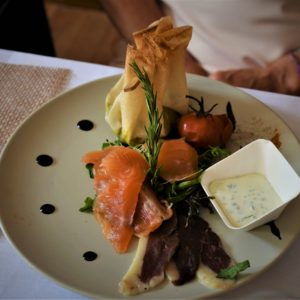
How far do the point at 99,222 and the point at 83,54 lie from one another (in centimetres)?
179

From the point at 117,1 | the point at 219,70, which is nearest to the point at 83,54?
the point at 117,1

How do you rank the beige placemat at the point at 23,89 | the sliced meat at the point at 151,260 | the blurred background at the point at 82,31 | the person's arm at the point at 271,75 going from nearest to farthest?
the sliced meat at the point at 151,260 < the beige placemat at the point at 23,89 < the person's arm at the point at 271,75 < the blurred background at the point at 82,31

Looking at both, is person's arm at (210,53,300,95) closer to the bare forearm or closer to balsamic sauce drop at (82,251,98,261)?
the bare forearm

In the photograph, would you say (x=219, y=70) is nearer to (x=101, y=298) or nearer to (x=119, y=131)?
(x=119, y=131)

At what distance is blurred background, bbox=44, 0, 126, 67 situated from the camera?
8.25 feet

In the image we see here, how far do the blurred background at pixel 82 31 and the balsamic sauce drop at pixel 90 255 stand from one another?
66.1 inches

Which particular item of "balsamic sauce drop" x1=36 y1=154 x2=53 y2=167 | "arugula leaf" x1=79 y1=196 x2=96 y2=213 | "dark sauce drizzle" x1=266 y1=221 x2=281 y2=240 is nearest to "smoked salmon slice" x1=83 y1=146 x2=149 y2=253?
"arugula leaf" x1=79 y1=196 x2=96 y2=213

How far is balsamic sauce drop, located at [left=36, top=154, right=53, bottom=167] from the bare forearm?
73 centimetres

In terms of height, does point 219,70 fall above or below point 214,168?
below

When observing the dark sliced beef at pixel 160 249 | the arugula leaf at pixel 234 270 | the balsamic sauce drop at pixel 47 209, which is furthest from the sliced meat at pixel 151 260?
the balsamic sauce drop at pixel 47 209

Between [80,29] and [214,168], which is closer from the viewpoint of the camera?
[214,168]

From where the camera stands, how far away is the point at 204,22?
4.72ft

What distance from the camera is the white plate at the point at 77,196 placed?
2.65 ft

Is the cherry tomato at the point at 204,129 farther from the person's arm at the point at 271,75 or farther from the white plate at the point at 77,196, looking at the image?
the person's arm at the point at 271,75
